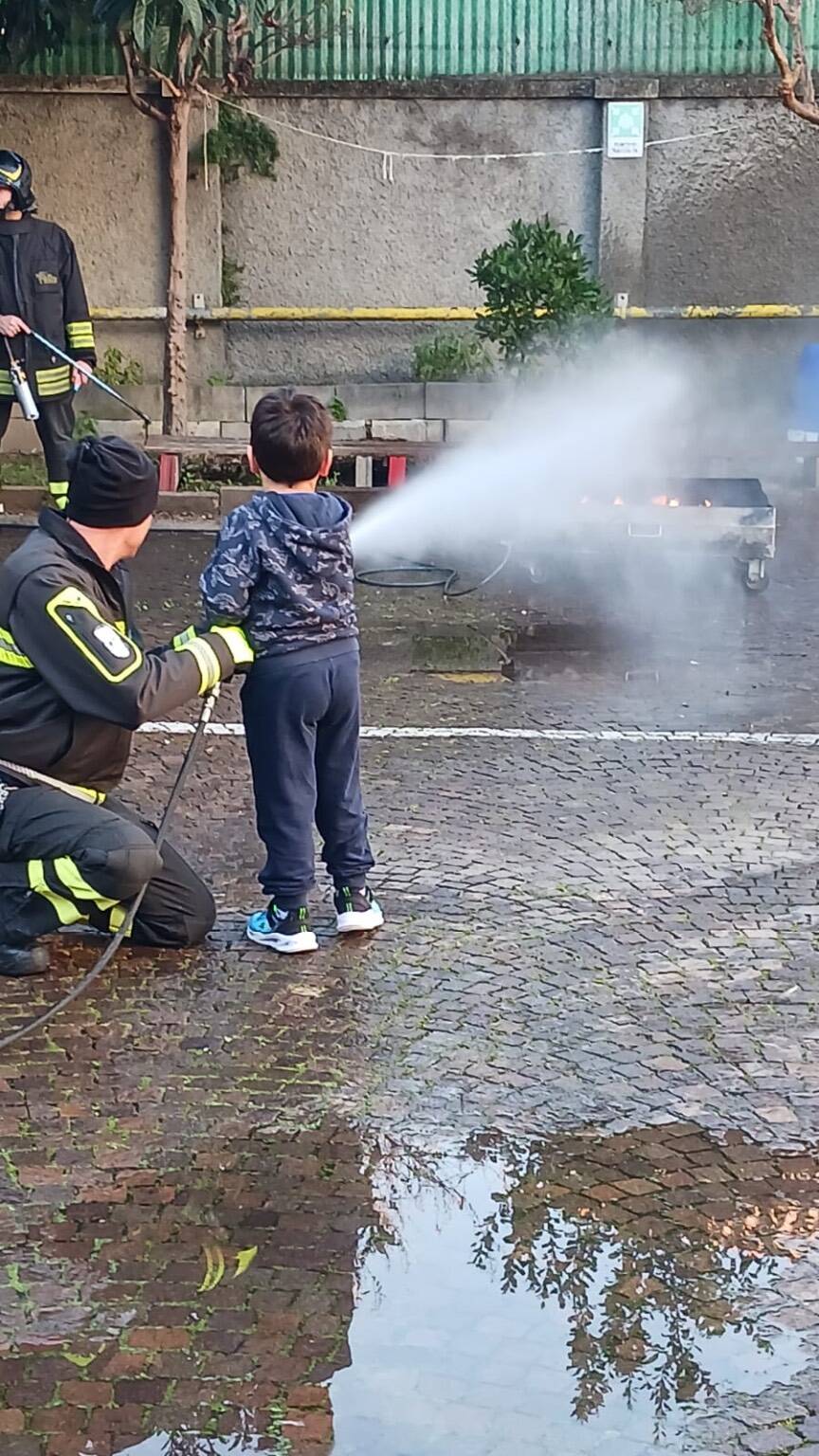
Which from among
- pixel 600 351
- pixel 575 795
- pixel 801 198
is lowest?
pixel 575 795

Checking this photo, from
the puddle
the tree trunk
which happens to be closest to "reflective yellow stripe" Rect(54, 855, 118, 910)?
the puddle

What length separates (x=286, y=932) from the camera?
16.9 feet

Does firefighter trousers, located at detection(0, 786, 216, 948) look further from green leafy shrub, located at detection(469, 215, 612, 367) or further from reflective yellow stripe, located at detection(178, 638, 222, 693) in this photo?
green leafy shrub, located at detection(469, 215, 612, 367)

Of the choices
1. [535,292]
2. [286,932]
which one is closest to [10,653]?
[286,932]

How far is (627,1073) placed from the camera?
14.6 ft

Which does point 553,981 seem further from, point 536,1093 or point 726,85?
point 726,85

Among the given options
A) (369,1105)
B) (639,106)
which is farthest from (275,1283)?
(639,106)

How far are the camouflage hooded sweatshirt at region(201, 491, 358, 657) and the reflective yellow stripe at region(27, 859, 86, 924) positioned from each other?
0.81m

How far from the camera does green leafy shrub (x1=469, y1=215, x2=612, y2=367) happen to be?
12.2m

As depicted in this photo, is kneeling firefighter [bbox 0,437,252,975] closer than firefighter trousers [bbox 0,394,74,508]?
Yes

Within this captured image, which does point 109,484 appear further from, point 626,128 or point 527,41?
point 527,41

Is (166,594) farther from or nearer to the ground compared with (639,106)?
nearer to the ground

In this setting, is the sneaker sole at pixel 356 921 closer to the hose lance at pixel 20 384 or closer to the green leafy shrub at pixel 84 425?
the hose lance at pixel 20 384

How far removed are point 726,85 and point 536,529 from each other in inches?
197
